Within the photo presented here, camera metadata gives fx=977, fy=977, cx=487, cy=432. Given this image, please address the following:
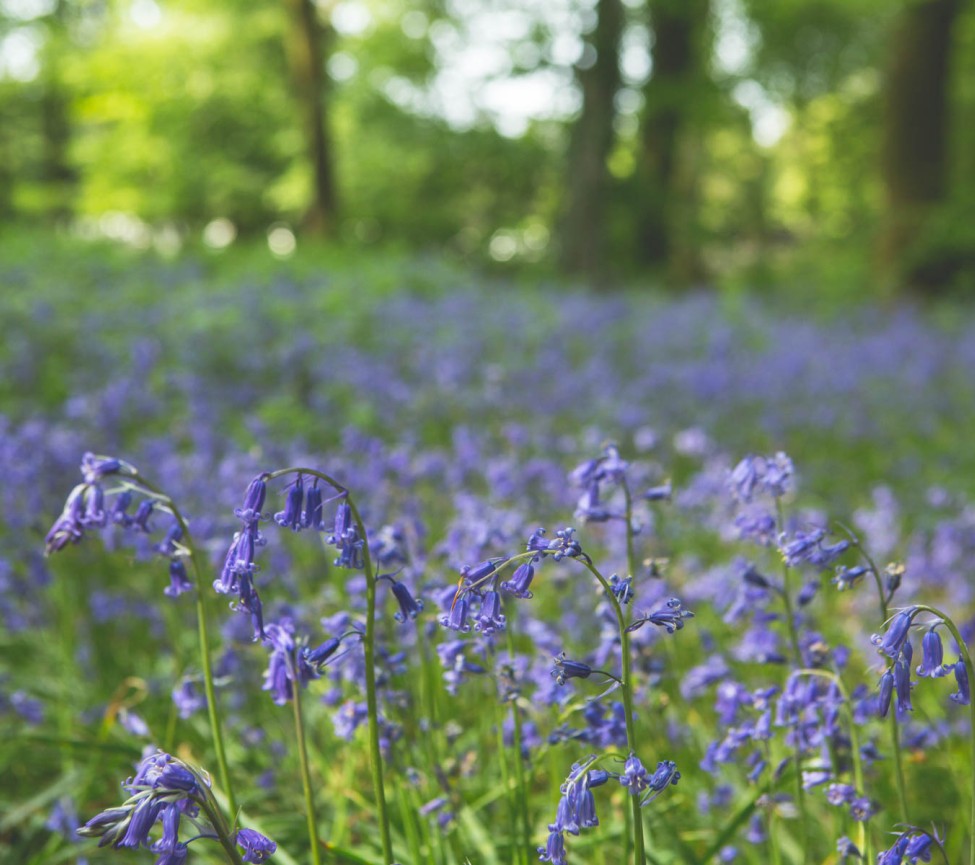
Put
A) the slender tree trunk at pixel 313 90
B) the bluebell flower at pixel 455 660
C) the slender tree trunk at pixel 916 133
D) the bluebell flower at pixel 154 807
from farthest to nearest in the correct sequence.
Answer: the slender tree trunk at pixel 916 133, the slender tree trunk at pixel 313 90, the bluebell flower at pixel 455 660, the bluebell flower at pixel 154 807

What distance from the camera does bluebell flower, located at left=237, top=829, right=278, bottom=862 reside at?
4.66 feet

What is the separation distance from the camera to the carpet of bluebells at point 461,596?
169 cm

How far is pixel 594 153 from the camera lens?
13.9m

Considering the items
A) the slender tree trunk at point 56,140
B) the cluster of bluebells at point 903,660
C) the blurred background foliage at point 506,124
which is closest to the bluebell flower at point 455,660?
the cluster of bluebells at point 903,660

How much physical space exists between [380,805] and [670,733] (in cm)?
166

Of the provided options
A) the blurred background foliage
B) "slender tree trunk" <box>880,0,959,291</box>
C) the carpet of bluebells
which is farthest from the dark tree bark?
the carpet of bluebells

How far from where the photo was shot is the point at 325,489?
11.1 feet

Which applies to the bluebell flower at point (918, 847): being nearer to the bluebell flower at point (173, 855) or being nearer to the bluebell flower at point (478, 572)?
the bluebell flower at point (478, 572)

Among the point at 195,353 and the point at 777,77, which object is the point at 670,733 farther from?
the point at 777,77

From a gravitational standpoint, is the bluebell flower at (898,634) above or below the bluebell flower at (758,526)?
above

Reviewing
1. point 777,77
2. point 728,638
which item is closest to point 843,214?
point 777,77

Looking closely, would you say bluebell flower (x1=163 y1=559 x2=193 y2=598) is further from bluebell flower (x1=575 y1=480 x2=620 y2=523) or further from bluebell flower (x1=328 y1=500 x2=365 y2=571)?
bluebell flower (x1=575 y1=480 x2=620 y2=523)

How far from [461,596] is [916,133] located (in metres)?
16.5

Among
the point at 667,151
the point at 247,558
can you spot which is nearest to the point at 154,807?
the point at 247,558
